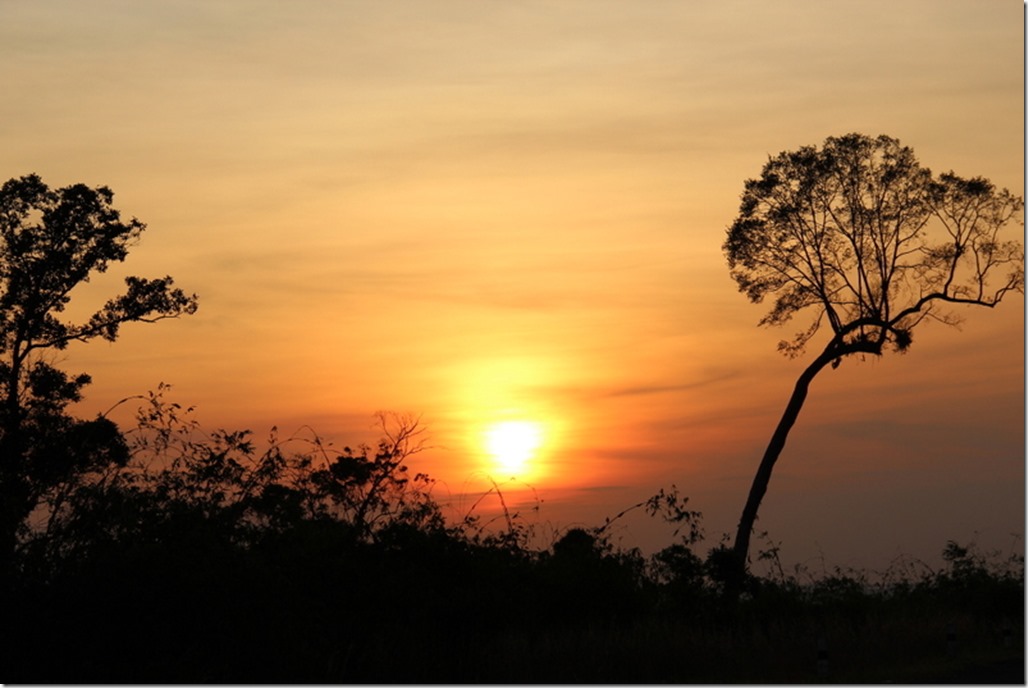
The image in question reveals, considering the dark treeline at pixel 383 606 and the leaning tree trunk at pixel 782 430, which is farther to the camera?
the leaning tree trunk at pixel 782 430

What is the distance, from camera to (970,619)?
→ 33000 mm

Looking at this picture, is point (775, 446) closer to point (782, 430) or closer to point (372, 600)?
point (782, 430)

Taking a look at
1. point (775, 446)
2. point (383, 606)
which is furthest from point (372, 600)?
point (775, 446)

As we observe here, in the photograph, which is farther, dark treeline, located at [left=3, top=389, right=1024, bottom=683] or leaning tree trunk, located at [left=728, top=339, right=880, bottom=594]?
leaning tree trunk, located at [left=728, top=339, right=880, bottom=594]

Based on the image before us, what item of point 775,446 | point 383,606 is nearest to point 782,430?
point 775,446

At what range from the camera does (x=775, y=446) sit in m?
40.8

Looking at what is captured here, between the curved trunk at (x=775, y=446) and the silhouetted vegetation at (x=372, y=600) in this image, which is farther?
the curved trunk at (x=775, y=446)

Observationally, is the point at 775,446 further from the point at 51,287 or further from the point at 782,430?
the point at 51,287

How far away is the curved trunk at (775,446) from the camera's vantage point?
128 ft

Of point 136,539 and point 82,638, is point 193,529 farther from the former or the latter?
point 82,638

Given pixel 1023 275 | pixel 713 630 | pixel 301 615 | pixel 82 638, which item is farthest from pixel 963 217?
pixel 82 638

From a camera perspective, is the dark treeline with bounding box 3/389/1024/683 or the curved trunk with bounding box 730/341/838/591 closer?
the dark treeline with bounding box 3/389/1024/683

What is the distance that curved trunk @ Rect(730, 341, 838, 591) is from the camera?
128ft

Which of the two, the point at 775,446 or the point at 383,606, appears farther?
the point at 775,446
